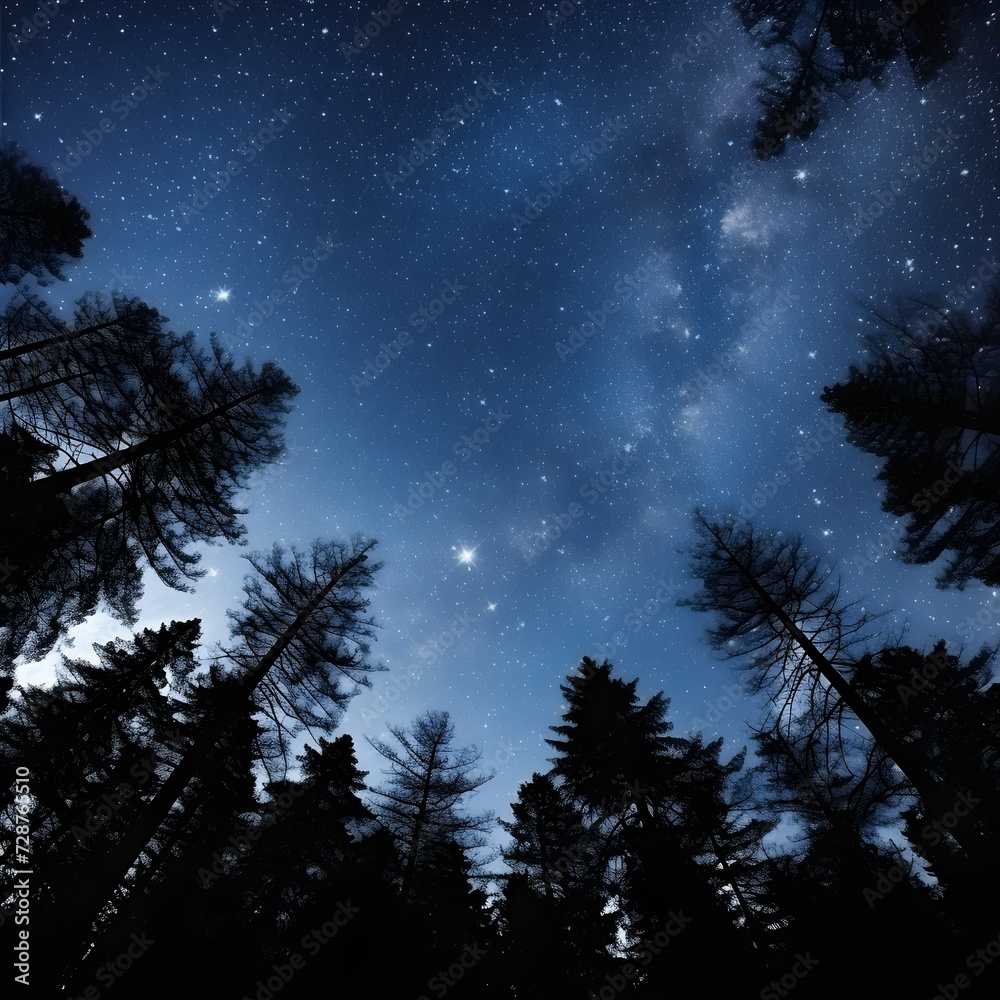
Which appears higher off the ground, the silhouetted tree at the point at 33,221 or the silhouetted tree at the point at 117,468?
the silhouetted tree at the point at 33,221

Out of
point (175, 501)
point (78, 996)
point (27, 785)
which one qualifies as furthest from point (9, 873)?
point (175, 501)

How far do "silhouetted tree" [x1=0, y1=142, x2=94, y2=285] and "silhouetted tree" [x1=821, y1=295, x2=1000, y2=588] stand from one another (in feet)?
67.6

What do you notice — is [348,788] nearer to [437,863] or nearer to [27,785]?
[437,863]

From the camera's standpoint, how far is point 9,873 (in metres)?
8.23

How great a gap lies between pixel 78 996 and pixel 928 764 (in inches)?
651

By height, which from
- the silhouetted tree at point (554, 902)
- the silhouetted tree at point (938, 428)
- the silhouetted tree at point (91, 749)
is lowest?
the silhouetted tree at point (554, 902)

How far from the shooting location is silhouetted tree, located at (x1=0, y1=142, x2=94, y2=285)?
986 centimetres

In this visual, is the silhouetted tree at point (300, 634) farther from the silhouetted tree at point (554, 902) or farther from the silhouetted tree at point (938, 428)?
the silhouetted tree at point (938, 428)

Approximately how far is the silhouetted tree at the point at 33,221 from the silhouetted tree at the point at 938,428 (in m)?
20.6

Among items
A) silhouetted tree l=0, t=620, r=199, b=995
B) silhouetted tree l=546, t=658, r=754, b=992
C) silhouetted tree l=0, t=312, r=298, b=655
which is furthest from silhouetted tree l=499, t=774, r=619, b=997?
silhouetted tree l=0, t=312, r=298, b=655

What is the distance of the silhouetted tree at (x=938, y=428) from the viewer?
898 cm

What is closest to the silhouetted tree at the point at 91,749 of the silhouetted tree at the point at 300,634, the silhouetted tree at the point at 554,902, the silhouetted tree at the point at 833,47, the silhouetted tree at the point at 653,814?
the silhouetted tree at the point at 300,634

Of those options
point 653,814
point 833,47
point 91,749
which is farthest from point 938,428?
point 91,749

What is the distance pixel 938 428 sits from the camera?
10086mm
